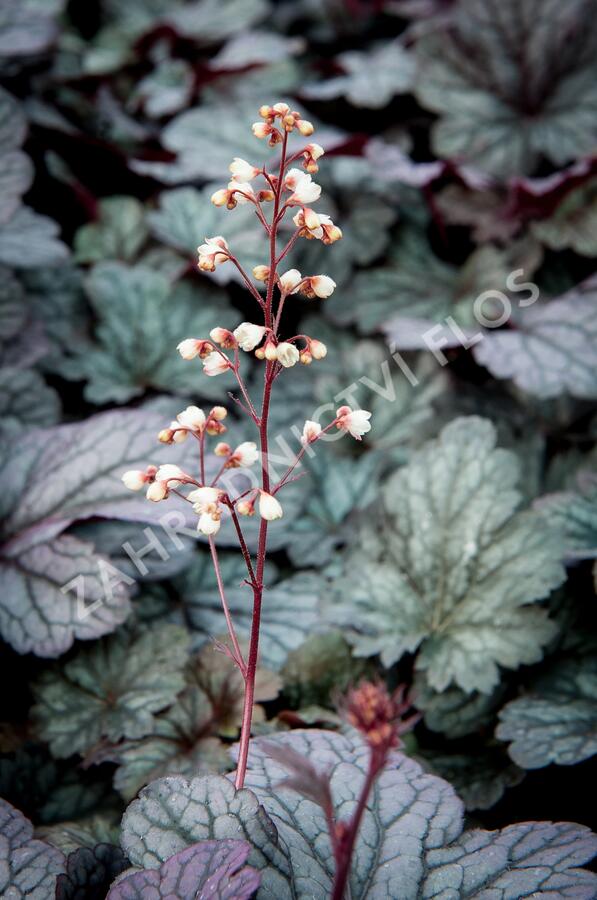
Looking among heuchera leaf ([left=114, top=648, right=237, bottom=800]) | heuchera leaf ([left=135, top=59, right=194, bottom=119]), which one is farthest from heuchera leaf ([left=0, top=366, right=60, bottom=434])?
heuchera leaf ([left=135, top=59, right=194, bottom=119])

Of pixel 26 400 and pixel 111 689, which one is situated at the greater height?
pixel 26 400

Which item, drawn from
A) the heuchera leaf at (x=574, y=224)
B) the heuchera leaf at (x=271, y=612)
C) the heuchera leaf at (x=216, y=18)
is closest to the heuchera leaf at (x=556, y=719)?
the heuchera leaf at (x=271, y=612)

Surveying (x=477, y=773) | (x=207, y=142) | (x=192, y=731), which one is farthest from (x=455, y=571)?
(x=207, y=142)

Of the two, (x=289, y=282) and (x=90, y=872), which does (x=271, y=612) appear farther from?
(x=289, y=282)

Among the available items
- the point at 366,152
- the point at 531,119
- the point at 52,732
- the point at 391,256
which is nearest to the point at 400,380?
the point at 391,256

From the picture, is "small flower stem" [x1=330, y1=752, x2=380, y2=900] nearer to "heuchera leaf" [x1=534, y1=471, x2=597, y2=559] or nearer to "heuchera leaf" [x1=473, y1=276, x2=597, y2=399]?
"heuchera leaf" [x1=534, y1=471, x2=597, y2=559]

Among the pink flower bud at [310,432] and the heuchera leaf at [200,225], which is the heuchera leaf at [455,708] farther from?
the heuchera leaf at [200,225]

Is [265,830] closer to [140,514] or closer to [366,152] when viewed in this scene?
[140,514]
